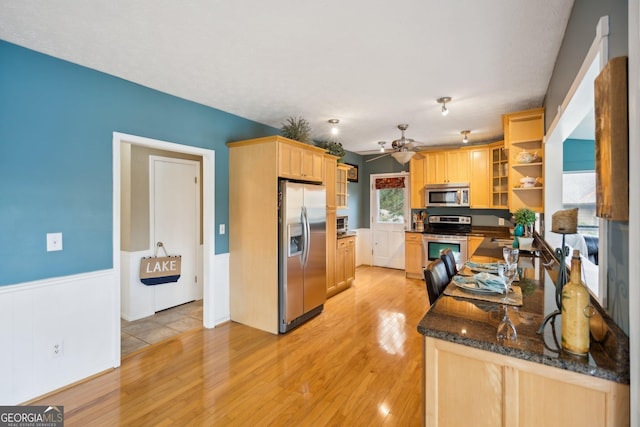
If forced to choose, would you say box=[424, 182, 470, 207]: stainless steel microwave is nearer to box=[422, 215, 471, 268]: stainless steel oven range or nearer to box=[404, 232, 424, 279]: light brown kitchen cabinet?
box=[422, 215, 471, 268]: stainless steel oven range

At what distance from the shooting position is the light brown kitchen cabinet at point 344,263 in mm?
4895

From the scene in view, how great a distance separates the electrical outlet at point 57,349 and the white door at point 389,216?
565 cm

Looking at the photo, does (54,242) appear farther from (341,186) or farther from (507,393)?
(341,186)

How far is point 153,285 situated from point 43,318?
1.65 meters

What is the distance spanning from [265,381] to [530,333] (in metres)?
2.02

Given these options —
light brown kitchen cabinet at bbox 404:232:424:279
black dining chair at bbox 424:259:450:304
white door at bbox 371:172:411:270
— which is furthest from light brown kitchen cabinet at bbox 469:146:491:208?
black dining chair at bbox 424:259:450:304

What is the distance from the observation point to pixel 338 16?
72.9 inches

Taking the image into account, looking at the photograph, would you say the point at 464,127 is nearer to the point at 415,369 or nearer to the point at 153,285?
the point at 415,369

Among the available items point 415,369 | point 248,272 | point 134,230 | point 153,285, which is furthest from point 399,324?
point 134,230

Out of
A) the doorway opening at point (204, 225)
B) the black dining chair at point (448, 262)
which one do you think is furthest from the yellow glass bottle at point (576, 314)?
the doorway opening at point (204, 225)

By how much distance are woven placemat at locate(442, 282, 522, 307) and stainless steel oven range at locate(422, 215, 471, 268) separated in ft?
11.9

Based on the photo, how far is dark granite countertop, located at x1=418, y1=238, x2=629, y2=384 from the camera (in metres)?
1.01

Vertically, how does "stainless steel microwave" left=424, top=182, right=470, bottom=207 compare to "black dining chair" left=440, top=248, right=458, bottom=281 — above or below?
above

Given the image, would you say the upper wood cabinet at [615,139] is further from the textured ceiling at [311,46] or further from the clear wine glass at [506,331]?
the textured ceiling at [311,46]
